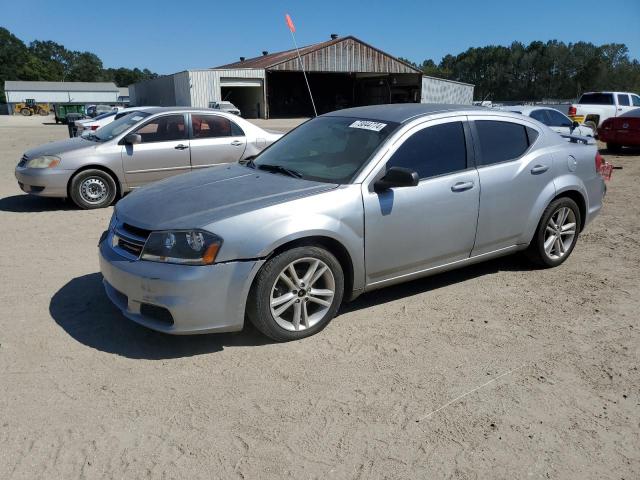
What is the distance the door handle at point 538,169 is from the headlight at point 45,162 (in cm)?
663

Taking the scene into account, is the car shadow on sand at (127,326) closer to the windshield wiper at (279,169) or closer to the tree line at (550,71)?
the windshield wiper at (279,169)

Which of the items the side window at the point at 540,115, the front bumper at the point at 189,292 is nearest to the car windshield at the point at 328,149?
the front bumper at the point at 189,292

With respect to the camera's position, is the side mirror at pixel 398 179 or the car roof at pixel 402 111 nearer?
the side mirror at pixel 398 179

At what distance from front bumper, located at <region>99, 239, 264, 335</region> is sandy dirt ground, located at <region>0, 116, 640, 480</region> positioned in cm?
27

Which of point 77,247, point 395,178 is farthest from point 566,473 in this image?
point 77,247

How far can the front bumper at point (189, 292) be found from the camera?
3365 mm

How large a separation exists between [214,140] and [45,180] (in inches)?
103

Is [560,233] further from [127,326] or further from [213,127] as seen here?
[213,127]

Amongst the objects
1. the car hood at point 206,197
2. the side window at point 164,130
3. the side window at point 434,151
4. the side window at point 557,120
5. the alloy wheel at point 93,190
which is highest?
the side window at point 557,120

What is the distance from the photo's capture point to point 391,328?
13.3ft

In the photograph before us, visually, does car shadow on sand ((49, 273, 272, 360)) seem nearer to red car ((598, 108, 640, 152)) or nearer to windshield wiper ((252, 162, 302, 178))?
windshield wiper ((252, 162, 302, 178))

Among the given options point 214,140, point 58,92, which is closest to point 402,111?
point 214,140

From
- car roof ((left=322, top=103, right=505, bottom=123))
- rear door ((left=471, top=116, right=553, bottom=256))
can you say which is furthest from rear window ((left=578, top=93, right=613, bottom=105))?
car roof ((left=322, top=103, right=505, bottom=123))

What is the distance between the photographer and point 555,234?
17.4 feet
